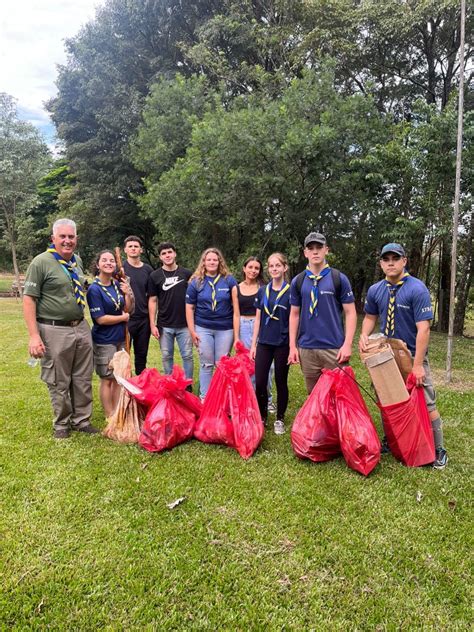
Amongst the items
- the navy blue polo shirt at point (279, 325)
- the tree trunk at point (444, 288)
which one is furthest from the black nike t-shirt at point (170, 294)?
the tree trunk at point (444, 288)

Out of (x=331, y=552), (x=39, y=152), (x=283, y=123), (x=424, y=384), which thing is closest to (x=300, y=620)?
(x=331, y=552)

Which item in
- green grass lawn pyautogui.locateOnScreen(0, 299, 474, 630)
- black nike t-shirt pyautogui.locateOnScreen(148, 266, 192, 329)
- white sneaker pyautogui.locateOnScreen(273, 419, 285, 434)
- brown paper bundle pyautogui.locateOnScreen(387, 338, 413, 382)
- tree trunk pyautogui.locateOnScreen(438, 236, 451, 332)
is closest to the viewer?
green grass lawn pyautogui.locateOnScreen(0, 299, 474, 630)

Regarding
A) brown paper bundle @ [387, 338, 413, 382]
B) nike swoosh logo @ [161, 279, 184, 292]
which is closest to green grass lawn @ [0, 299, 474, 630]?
brown paper bundle @ [387, 338, 413, 382]

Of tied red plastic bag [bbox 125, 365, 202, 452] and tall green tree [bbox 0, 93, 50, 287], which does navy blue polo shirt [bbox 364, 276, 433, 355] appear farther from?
tall green tree [bbox 0, 93, 50, 287]

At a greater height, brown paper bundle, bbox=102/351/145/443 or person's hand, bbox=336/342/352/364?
person's hand, bbox=336/342/352/364

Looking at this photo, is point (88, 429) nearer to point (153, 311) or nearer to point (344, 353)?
point (153, 311)

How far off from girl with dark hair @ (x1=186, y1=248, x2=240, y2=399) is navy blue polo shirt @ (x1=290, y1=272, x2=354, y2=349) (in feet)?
2.71

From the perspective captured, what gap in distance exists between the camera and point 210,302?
3.95m

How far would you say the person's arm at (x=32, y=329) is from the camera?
327 centimetres

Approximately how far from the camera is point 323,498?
274 centimetres

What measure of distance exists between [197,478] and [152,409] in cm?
75

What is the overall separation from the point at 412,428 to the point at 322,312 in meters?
1.08

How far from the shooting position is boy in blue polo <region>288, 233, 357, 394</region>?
131 inches

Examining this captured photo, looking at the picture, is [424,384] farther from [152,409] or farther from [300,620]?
[152,409]
